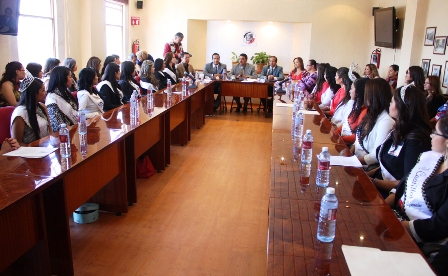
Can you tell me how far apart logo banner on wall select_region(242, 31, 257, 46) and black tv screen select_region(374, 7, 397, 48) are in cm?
359

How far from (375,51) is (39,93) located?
7514mm

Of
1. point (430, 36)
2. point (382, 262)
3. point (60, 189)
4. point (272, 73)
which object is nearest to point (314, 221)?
point (382, 262)

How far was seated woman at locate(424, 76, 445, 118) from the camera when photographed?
5402 mm

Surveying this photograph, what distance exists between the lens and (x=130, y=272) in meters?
2.55

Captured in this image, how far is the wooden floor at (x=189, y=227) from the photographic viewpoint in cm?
266

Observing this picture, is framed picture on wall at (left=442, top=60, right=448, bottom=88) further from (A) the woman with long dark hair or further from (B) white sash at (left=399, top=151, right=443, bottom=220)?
(B) white sash at (left=399, top=151, right=443, bottom=220)

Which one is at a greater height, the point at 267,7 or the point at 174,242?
the point at 267,7

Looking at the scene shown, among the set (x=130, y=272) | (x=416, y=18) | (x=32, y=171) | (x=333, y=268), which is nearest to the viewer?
(x=333, y=268)

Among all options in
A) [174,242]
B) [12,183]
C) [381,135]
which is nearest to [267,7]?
[381,135]

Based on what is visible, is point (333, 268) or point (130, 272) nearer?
point (333, 268)

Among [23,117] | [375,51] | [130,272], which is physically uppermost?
[375,51]

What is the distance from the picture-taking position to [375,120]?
326 cm

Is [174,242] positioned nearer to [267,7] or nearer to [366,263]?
[366,263]

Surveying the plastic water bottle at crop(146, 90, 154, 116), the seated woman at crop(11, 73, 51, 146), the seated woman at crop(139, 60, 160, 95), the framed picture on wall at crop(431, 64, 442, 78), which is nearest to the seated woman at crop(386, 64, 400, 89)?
the framed picture on wall at crop(431, 64, 442, 78)
